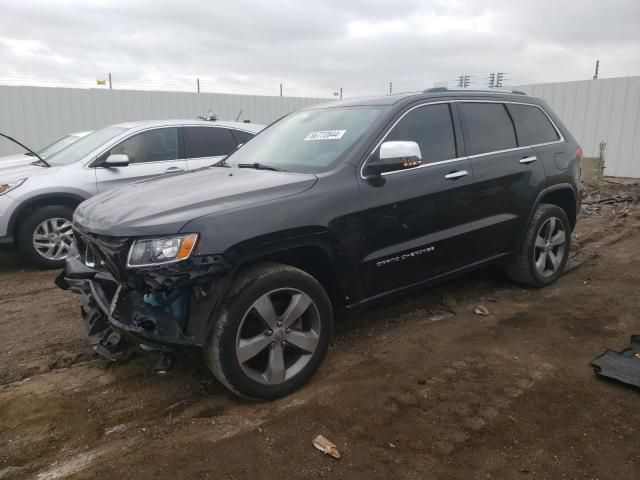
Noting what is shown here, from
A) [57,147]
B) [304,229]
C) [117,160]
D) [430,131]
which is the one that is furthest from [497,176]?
[57,147]

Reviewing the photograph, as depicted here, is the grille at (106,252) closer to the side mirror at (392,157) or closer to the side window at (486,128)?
the side mirror at (392,157)

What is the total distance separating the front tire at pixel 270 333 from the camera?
2.59m

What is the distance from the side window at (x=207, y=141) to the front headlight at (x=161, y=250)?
13.5 feet

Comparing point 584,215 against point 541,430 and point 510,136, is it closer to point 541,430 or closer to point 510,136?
point 510,136

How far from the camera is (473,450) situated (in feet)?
7.93

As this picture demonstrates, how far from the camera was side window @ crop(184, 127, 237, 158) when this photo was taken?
6410mm

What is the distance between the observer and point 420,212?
3.41 m

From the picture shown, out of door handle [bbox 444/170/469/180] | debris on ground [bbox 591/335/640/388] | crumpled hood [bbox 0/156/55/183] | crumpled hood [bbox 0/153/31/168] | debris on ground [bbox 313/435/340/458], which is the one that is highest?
door handle [bbox 444/170/469/180]

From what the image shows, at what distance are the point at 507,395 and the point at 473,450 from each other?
0.60m

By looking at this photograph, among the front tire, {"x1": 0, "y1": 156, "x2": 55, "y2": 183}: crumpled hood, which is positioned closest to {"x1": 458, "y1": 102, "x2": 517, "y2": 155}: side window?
the front tire

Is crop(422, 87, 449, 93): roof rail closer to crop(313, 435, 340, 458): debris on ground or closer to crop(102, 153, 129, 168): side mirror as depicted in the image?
crop(313, 435, 340, 458): debris on ground

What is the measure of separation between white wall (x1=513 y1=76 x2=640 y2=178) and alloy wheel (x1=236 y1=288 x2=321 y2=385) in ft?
43.4

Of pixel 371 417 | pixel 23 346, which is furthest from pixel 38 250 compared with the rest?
pixel 371 417

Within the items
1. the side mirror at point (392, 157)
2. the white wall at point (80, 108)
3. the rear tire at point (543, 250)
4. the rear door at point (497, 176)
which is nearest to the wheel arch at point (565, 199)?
the rear tire at point (543, 250)
